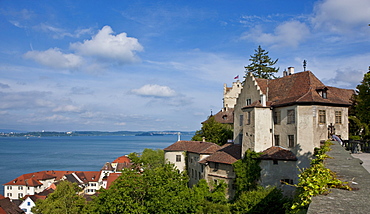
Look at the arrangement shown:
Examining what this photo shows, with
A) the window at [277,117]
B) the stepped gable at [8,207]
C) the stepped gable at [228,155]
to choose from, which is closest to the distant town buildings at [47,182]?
the stepped gable at [8,207]

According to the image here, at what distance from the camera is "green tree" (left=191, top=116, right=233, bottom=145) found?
1901 inches

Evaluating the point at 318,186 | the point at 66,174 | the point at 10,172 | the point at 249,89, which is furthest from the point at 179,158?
the point at 10,172

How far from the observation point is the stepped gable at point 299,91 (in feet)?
87.7

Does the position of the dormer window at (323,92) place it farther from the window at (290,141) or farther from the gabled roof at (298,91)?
the window at (290,141)

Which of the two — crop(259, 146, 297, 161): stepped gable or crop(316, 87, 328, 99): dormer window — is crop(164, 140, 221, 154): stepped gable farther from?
crop(316, 87, 328, 99): dormer window

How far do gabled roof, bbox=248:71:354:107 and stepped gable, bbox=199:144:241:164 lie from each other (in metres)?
6.94

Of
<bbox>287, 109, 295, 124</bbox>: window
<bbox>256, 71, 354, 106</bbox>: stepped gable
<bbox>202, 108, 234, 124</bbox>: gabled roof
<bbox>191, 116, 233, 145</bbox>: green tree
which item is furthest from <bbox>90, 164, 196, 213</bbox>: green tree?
<bbox>202, 108, 234, 124</bbox>: gabled roof

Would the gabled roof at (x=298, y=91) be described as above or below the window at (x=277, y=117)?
above

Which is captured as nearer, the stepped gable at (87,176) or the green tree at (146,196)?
the green tree at (146,196)

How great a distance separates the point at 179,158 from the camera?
156 ft

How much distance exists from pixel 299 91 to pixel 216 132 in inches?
878

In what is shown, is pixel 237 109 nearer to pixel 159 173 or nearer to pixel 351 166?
pixel 159 173

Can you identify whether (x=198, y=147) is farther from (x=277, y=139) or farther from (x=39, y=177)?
(x=39, y=177)

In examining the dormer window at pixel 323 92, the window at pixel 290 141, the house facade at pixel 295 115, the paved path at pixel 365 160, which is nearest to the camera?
the paved path at pixel 365 160
